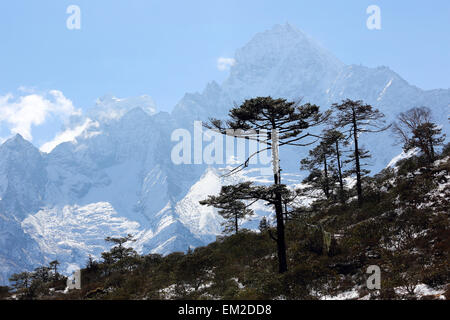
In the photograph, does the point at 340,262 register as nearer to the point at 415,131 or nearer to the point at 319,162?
the point at 415,131

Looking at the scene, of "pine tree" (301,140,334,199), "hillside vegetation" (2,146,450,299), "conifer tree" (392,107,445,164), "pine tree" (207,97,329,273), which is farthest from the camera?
"pine tree" (301,140,334,199)

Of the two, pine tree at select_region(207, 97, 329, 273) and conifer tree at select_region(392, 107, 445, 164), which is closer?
pine tree at select_region(207, 97, 329, 273)

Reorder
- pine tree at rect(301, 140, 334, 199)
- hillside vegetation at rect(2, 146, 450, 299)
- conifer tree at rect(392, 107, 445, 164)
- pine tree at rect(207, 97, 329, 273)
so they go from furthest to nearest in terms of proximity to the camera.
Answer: pine tree at rect(301, 140, 334, 199) < conifer tree at rect(392, 107, 445, 164) < pine tree at rect(207, 97, 329, 273) < hillside vegetation at rect(2, 146, 450, 299)

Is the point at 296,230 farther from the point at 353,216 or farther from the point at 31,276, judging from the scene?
the point at 31,276

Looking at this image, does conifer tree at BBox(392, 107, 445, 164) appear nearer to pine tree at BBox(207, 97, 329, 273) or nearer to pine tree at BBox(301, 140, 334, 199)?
pine tree at BBox(301, 140, 334, 199)

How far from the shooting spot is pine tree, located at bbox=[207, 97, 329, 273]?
15.6 m

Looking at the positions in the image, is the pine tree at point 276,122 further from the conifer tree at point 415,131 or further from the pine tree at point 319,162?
the pine tree at point 319,162

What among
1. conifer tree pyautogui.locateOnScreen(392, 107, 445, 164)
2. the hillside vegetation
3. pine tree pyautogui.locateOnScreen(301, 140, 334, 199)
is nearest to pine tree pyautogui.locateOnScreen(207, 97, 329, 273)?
the hillside vegetation

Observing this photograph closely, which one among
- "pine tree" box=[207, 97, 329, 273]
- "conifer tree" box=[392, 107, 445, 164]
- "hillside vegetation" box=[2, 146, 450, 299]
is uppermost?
"conifer tree" box=[392, 107, 445, 164]

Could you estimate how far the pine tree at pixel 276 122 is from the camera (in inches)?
615

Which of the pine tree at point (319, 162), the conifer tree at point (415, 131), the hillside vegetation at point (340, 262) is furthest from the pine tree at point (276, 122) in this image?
the pine tree at point (319, 162)
